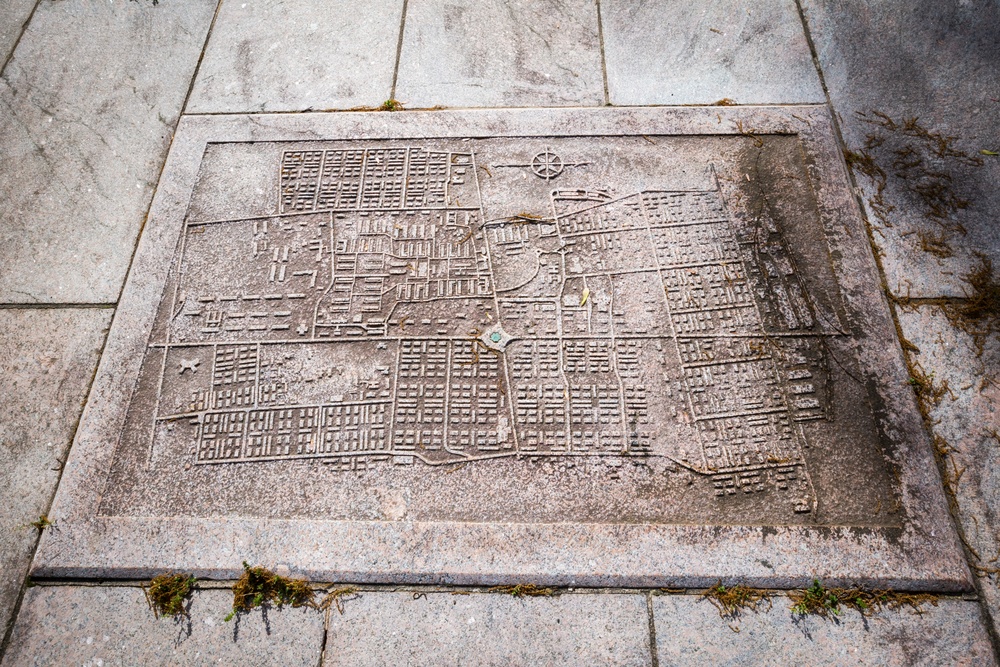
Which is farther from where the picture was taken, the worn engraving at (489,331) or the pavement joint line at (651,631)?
the worn engraving at (489,331)

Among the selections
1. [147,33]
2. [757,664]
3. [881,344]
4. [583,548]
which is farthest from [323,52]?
[757,664]

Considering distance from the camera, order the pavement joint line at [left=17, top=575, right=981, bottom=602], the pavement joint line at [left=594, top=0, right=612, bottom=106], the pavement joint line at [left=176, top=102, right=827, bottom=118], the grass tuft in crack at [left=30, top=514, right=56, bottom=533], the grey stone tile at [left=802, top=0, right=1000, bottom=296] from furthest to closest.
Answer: the pavement joint line at [left=594, top=0, right=612, bottom=106] → the pavement joint line at [left=176, top=102, right=827, bottom=118] → the grey stone tile at [left=802, top=0, right=1000, bottom=296] → the grass tuft in crack at [left=30, top=514, right=56, bottom=533] → the pavement joint line at [left=17, top=575, right=981, bottom=602]

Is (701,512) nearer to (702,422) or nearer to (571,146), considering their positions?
(702,422)

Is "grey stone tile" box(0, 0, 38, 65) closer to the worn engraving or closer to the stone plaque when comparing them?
the stone plaque

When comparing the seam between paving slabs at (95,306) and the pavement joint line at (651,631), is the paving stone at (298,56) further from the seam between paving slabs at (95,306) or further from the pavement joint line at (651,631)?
the pavement joint line at (651,631)

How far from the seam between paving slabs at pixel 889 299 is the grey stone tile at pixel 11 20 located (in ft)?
19.1

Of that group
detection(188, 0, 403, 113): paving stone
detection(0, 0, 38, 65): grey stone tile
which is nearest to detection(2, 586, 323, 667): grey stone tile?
detection(188, 0, 403, 113): paving stone

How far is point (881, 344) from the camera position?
117 inches

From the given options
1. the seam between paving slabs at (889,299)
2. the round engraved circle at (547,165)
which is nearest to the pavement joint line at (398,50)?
the round engraved circle at (547,165)

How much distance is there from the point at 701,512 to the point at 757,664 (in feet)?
2.09

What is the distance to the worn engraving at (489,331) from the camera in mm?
2799

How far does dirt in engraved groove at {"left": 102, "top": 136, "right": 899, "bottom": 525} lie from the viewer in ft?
8.91

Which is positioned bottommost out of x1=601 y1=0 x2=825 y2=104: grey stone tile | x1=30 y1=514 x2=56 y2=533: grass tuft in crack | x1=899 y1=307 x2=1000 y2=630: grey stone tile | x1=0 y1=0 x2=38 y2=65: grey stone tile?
x1=30 y1=514 x2=56 y2=533: grass tuft in crack

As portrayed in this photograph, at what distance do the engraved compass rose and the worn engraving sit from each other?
12 millimetres
